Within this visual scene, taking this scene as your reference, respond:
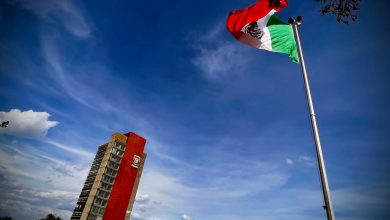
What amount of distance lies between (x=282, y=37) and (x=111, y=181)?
259ft

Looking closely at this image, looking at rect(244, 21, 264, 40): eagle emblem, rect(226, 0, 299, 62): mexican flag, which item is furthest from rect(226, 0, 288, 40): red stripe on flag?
rect(244, 21, 264, 40): eagle emblem

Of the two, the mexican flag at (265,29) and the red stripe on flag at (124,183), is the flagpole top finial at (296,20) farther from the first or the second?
the red stripe on flag at (124,183)

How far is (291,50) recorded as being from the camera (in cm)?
1241

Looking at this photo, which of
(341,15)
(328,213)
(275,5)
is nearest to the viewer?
(328,213)

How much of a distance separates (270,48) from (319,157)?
6.56 meters

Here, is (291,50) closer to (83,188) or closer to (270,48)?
(270,48)

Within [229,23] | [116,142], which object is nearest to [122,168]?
[116,142]

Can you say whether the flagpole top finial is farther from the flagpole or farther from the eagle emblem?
the eagle emblem

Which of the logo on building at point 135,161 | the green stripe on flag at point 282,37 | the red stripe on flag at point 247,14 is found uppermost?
the logo on building at point 135,161

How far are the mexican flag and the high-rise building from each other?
75641 millimetres

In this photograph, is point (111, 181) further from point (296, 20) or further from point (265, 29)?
point (296, 20)

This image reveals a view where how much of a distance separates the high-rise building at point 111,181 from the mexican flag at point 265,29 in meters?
75.6

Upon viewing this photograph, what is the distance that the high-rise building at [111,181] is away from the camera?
7294 cm

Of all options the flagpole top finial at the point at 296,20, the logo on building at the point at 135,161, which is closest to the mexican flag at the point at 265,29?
the flagpole top finial at the point at 296,20
